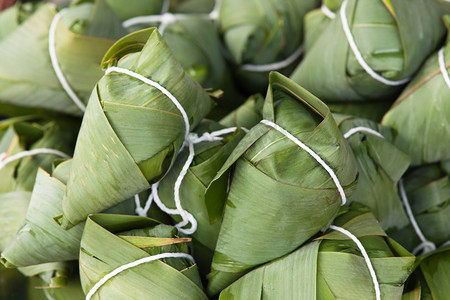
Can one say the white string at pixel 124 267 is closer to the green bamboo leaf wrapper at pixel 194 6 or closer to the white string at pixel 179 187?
the white string at pixel 179 187

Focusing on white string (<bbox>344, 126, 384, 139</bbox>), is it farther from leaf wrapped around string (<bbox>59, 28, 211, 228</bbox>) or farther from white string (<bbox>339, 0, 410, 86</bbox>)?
leaf wrapped around string (<bbox>59, 28, 211, 228</bbox>)

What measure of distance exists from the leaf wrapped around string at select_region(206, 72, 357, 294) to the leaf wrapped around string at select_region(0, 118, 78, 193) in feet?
1.48

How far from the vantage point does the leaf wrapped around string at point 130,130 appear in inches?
25.9

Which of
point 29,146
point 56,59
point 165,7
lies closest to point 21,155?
point 29,146

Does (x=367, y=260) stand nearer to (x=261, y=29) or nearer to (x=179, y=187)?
(x=179, y=187)

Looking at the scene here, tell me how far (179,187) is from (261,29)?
1.71 ft

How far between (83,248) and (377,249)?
0.50m

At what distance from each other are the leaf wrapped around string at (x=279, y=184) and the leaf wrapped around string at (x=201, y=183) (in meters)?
0.04

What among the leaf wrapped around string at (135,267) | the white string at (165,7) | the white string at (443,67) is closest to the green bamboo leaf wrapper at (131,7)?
the white string at (165,7)

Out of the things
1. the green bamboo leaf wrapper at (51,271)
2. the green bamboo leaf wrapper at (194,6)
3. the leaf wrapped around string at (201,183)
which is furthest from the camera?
the green bamboo leaf wrapper at (194,6)

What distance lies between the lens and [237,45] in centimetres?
107

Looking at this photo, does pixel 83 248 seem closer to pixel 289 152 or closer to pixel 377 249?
pixel 289 152

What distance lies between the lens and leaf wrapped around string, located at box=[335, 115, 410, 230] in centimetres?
79

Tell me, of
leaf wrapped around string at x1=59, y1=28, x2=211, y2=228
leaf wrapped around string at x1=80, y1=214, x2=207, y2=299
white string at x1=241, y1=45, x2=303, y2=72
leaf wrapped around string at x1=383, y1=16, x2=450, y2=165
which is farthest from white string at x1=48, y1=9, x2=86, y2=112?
leaf wrapped around string at x1=383, y1=16, x2=450, y2=165
